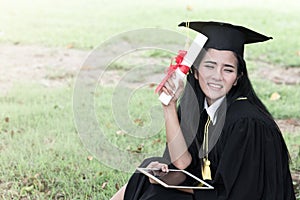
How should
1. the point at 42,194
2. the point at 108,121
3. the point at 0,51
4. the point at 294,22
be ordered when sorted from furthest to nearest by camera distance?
the point at 294,22 → the point at 0,51 → the point at 108,121 → the point at 42,194

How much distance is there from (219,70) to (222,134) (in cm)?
31

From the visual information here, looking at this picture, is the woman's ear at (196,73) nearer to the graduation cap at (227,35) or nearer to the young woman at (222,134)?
the young woman at (222,134)

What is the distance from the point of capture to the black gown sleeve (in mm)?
2904

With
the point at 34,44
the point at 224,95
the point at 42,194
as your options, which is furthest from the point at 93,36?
the point at 224,95

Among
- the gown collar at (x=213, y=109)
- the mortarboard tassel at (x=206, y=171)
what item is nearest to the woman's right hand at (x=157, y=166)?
the mortarboard tassel at (x=206, y=171)

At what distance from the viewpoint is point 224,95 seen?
3.13m

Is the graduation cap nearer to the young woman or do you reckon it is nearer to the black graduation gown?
the young woman

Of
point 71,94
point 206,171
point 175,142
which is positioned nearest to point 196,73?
point 175,142

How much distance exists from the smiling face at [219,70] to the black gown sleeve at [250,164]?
22 centimetres

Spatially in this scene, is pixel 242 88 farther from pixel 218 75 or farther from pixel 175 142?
pixel 175 142

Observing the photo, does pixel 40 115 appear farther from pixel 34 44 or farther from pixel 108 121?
pixel 34 44

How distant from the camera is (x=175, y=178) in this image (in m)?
3.11

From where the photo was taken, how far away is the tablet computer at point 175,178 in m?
3.02

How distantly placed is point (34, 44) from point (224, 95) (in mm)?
5240
